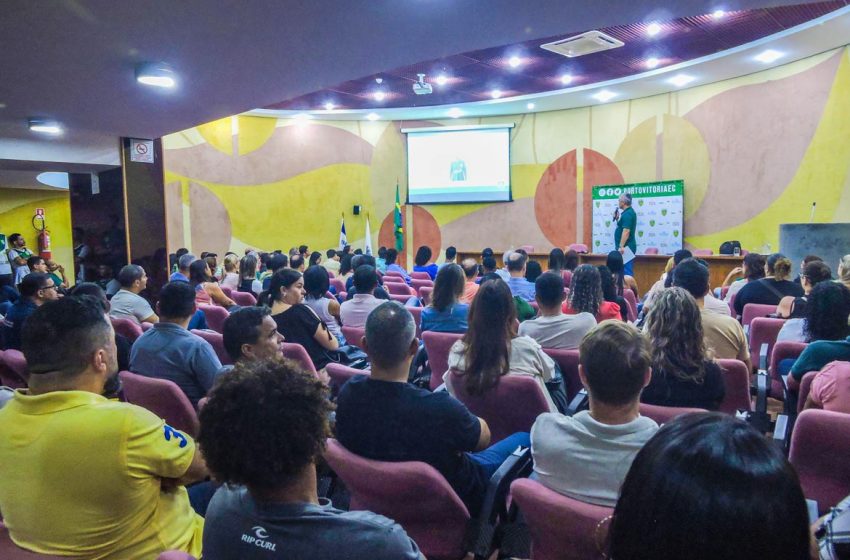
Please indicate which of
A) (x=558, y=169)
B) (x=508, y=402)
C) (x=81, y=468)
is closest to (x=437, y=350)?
(x=508, y=402)

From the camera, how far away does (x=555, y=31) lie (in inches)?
161

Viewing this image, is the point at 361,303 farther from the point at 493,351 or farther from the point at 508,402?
the point at 508,402

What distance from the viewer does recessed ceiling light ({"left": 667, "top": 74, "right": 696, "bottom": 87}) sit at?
9430mm

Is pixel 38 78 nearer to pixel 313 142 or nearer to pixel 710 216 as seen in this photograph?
pixel 313 142

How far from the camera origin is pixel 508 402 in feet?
8.61

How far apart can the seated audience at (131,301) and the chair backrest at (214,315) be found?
0.42m

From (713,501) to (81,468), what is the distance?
148 cm

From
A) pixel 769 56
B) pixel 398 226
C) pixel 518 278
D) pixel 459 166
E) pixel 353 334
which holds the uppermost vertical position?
pixel 769 56

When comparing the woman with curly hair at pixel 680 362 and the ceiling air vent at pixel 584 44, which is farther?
the ceiling air vent at pixel 584 44

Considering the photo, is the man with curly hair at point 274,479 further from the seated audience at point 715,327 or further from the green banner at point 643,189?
the green banner at point 643,189

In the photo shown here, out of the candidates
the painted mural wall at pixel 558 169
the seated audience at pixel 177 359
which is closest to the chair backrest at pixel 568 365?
the seated audience at pixel 177 359

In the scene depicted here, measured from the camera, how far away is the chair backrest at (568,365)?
10.6 feet

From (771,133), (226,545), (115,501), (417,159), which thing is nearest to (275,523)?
(226,545)

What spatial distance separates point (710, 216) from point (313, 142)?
828cm
